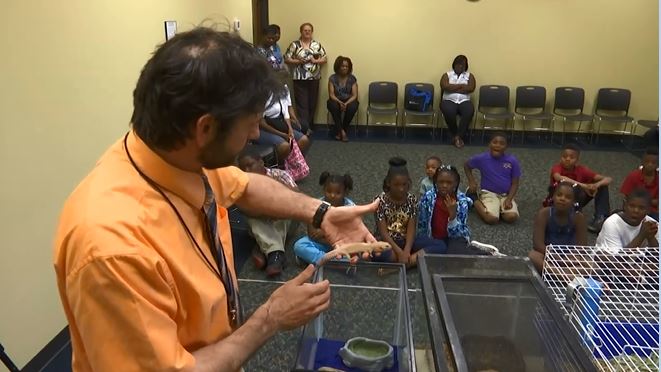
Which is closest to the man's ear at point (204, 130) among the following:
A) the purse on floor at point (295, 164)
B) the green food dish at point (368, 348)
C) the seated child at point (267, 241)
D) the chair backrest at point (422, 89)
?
the green food dish at point (368, 348)

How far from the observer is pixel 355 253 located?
5.99ft

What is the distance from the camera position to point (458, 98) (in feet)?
23.2

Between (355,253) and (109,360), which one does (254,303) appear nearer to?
(355,253)

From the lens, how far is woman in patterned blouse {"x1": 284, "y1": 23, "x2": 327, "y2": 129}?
7.18 m

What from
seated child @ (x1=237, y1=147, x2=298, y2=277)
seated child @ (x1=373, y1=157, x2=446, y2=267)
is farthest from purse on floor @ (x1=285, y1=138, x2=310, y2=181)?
seated child @ (x1=373, y1=157, x2=446, y2=267)

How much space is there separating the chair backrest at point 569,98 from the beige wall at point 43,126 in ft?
19.7

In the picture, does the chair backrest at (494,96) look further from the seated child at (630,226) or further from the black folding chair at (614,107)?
the seated child at (630,226)

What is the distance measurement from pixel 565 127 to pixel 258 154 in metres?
5.17

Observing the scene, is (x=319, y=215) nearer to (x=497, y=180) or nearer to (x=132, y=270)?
(x=132, y=270)

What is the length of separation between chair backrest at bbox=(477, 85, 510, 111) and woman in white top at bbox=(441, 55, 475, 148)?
19 cm

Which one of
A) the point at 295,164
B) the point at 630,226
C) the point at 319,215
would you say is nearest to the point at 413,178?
the point at 295,164

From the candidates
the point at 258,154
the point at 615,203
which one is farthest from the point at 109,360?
the point at 615,203

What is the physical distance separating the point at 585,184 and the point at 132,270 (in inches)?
172

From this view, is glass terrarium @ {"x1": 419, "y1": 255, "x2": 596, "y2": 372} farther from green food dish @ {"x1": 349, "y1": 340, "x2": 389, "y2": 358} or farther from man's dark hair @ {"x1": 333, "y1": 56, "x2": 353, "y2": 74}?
man's dark hair @ {"x1": 333, "y1": 56, "x2": 353, "y2": 74}
